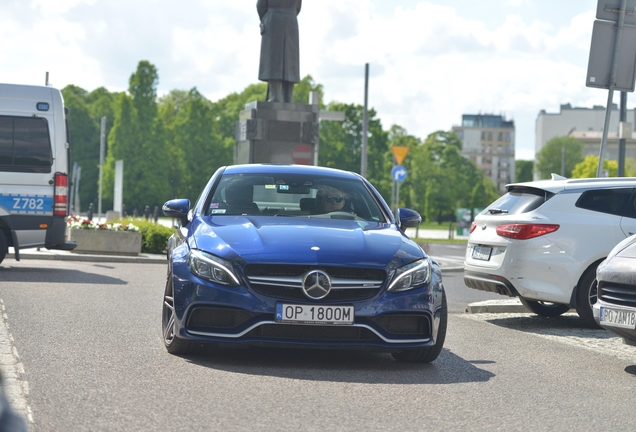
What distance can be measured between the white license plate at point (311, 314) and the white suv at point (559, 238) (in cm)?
452

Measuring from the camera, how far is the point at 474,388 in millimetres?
6887

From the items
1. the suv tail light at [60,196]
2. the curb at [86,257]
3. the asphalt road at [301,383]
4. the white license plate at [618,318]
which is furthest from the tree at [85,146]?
the white license plate at [618,318]

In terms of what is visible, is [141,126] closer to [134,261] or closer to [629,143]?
[134,261]

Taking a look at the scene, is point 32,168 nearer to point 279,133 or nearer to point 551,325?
point 551,325

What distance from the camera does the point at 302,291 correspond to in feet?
23.6

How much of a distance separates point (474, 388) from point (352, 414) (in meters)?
1.38

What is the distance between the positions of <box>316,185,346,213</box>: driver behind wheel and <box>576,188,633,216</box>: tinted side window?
374 cm

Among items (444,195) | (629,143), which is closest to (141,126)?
(444,195)

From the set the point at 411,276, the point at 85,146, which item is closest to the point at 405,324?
the point at 411,276

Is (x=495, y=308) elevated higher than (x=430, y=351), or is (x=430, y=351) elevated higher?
(x=430, y=351)

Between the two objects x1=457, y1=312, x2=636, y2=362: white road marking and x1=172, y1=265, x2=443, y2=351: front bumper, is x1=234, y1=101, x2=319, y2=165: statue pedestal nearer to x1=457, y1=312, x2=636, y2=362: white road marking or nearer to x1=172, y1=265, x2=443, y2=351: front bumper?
x1=457, y1=312, x2=636, y2=362: white road marking

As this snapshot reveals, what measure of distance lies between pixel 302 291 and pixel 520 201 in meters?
5.06

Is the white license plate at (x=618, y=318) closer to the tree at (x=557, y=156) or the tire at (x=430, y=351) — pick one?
the tire at (x=430, y=351)

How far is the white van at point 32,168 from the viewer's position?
15.6 m
